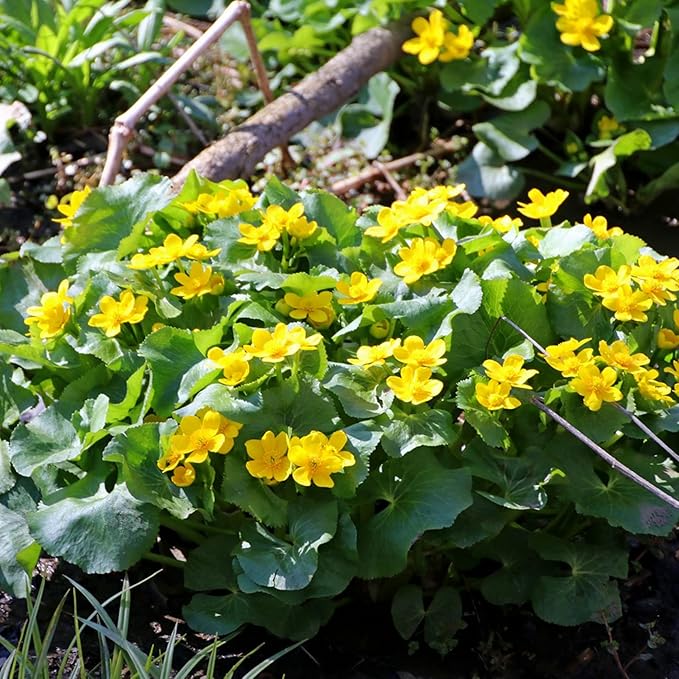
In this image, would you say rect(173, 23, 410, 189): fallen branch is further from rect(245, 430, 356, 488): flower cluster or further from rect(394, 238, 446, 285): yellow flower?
rect(245, 430, 356, 488): flower cluster

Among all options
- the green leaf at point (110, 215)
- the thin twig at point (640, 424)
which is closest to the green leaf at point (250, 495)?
the thin twig at point (640, 424)

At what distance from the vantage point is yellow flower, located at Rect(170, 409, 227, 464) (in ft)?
5.78

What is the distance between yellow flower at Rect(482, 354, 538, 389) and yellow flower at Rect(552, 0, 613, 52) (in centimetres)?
190

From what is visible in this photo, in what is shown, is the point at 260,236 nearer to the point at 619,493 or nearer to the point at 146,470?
the point at 146,470

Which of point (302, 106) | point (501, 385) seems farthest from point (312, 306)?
point (302, 106)

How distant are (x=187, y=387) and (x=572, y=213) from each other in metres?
2.06

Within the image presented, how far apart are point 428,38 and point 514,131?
0.46 m

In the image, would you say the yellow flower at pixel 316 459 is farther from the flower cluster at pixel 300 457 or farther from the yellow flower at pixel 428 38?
the yellow flower at pixel 428 38

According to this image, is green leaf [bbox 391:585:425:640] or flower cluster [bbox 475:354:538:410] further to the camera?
green leaf [bbox 391:585:425:640]

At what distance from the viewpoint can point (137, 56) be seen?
3646 millimetres

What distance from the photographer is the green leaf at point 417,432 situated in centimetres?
180

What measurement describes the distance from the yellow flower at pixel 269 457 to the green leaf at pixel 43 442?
37 cm

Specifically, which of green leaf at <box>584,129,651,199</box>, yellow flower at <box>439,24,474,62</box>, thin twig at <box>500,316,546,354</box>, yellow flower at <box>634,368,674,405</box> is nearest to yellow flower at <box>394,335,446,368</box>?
thin twig at <box>500,316,546,354</box>

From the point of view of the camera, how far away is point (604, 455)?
1732 millimetres
